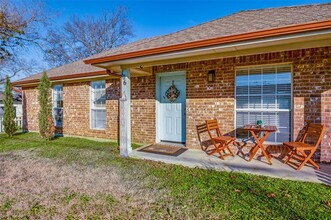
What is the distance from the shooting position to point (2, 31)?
10.0 m

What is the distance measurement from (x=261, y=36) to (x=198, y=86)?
98.1 inches

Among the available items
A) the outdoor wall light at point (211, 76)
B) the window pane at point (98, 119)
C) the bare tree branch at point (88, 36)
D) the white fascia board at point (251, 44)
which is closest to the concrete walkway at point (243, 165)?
the outdoor wall light at point (211, 76)

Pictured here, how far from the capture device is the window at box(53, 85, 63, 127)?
9.02m

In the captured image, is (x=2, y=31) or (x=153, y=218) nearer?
(x=153, y=218)

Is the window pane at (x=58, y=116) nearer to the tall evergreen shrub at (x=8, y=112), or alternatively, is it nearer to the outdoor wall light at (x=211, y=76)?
the tall evergreen shrub at (x=8, y=112)

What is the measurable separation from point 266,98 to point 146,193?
3.69 m

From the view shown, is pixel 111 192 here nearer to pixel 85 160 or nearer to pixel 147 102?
pixel 85 160

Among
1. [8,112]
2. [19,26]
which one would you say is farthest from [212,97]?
[19,26]

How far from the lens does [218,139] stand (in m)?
4.57

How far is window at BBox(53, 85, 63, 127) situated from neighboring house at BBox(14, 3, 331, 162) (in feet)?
5.49

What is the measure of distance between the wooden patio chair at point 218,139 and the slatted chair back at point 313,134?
1580 mm

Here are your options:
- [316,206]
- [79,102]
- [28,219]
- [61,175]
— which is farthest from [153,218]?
[79,102]

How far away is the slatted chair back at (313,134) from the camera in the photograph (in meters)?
3.79

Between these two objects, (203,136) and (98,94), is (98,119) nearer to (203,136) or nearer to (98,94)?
(98,94)
